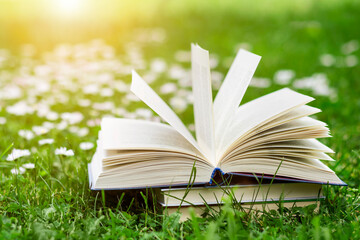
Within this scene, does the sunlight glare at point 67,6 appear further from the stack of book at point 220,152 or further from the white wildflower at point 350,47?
the stack of book at point 220,152

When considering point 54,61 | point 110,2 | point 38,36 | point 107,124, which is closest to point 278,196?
point 107,124

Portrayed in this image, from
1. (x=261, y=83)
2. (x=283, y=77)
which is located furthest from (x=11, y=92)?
(x=283, y=77)

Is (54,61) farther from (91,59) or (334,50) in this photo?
(334,50)

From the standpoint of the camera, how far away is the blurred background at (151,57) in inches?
112

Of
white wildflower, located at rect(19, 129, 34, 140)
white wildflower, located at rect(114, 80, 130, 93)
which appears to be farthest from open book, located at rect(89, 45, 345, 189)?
white wildflower, located at rect(114, 80, 130, 93)

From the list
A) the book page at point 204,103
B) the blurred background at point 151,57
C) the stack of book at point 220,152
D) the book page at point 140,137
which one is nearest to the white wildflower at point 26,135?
the blurred background at point 151,57

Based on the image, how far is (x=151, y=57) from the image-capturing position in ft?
15.8

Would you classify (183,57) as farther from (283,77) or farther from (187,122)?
(187,122)

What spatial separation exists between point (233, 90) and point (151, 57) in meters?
3.19

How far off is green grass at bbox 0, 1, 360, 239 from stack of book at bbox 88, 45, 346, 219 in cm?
9

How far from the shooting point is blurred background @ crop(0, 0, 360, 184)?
2.84 m

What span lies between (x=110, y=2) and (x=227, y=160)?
20.1ft

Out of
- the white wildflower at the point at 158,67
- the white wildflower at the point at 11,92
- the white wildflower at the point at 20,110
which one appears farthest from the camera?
the white wildflower at the point at 158,67

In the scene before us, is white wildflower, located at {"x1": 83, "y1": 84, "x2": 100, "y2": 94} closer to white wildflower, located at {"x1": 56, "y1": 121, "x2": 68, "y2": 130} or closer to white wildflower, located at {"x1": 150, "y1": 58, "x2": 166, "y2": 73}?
white wildflower, located at {"x1": 56, "y1": 121, "x2": 68, "y2": 130}
